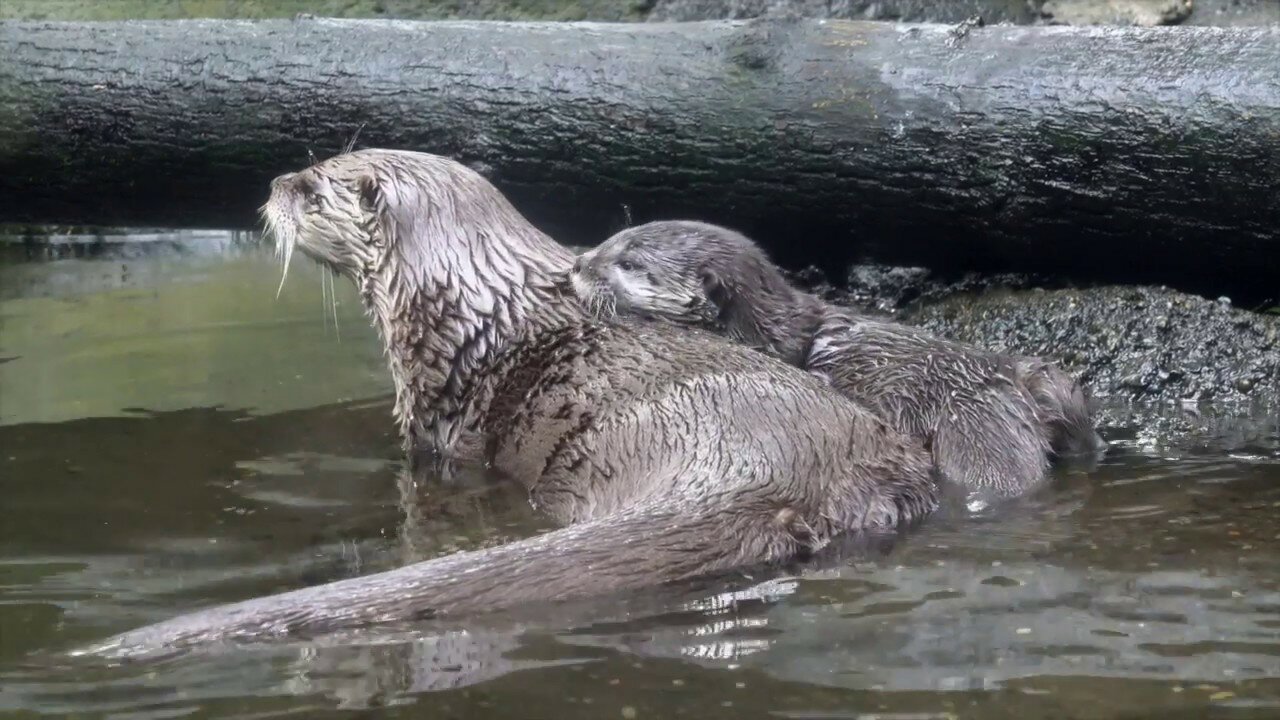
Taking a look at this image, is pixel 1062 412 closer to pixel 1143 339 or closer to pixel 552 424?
pixel 1143 339

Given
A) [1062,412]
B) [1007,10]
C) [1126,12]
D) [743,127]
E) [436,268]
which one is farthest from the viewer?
[1007,10]

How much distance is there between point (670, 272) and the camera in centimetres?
430

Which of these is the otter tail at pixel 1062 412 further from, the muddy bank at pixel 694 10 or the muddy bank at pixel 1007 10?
the muddy bank at pixel 694 10

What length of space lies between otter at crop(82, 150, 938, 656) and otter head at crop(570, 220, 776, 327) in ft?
0.43

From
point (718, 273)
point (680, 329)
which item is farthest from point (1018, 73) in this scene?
point (680, 329)

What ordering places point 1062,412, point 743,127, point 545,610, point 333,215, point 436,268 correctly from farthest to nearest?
1. point 743,127
2. point 333,215
3. point 436,268
4. point 1062,412
5. point 545,610

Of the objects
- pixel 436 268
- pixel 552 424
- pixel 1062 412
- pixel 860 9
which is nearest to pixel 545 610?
pixel 552 424

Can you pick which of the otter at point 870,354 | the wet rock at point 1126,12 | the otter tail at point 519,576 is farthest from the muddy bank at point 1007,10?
the otter tail at point 519,576

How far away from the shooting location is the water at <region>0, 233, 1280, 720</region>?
2252 millimetres

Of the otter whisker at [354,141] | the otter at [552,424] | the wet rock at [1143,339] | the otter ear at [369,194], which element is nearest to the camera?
the otter at [552,424]

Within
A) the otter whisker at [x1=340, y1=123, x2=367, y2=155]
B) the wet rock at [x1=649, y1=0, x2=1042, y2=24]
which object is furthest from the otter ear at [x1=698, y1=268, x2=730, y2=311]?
the wet rock at [x1=649, y1=0, x2=1042, y2=24]

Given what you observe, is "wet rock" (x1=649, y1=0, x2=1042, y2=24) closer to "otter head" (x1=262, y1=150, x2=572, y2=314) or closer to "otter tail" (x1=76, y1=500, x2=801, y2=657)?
"otter head" (x1=262, y1=150, x2=572, y2=314)

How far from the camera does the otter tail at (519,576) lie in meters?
2.49

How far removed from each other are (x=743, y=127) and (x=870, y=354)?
1.00m
